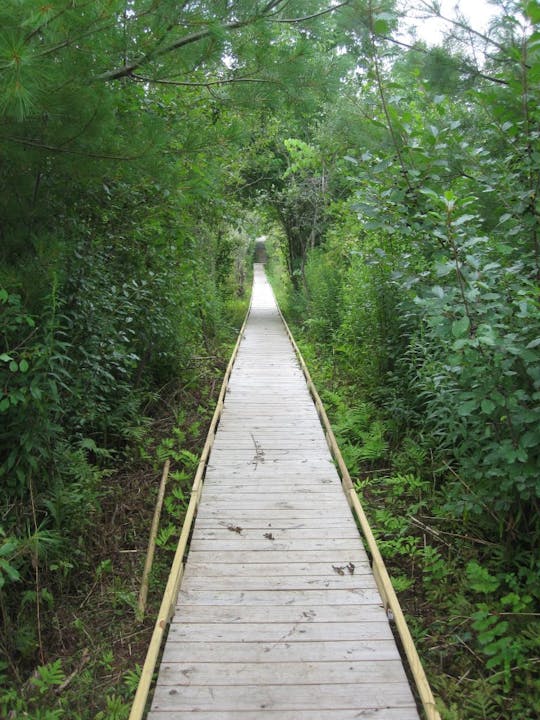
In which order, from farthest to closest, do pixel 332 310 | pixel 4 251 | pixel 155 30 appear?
pixel 332 310 → pixel 4 251 → pixel 155 30

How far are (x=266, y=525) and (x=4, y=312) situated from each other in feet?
8.40

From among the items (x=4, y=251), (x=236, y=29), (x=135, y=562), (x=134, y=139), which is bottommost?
(x=135, y=562)

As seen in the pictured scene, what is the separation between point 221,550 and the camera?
12.4ft

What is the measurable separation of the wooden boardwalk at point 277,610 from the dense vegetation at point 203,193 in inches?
15.4

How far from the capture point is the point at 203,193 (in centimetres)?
440

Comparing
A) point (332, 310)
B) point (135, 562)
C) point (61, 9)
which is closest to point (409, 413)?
point (135, 562)

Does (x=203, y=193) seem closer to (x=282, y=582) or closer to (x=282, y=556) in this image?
(x=282, y=556)

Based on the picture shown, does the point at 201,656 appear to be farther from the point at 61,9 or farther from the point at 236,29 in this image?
the point at 236,29

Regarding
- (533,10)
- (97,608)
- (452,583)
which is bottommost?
(97,608)

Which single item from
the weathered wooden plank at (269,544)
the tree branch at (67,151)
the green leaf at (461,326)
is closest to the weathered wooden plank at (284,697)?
the weathered wooden plank at (269,544)

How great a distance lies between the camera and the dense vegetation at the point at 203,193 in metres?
2.79

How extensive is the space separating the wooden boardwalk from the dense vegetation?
390 mm

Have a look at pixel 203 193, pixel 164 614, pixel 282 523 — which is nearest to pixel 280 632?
pixel 164 614

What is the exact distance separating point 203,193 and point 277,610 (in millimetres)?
3378
